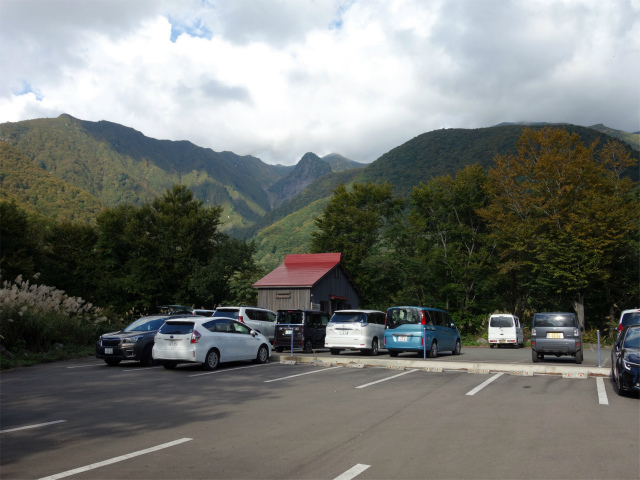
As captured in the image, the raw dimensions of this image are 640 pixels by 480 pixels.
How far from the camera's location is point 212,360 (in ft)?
48.4

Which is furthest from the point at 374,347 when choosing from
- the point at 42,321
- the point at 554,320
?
the point at 42,321

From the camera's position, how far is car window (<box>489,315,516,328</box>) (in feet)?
100

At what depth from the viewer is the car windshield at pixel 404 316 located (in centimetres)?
1873

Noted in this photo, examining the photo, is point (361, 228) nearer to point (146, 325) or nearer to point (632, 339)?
point (146, 325)

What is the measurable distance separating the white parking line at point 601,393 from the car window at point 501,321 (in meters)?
18.0

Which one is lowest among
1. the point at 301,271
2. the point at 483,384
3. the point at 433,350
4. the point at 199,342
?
the point at 483,384

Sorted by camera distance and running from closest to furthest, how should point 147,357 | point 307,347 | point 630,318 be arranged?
1. point 630,318
2. point 147,357
3. point 307,347

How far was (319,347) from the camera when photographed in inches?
902

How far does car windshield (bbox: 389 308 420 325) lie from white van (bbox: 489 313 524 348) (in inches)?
547

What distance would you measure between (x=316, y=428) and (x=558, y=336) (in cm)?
1315

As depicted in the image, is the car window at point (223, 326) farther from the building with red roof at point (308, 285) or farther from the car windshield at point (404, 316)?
the building with red roof at point (308, 285)

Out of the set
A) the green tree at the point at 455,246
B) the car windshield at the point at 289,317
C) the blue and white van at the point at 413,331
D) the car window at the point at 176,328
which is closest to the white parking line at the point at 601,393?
the blue and white van at the point at 413,331

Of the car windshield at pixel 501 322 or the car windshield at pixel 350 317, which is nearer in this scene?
the car windshield at pixel 350 317

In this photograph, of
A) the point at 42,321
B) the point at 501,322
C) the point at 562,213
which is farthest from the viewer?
the point at 562,213
